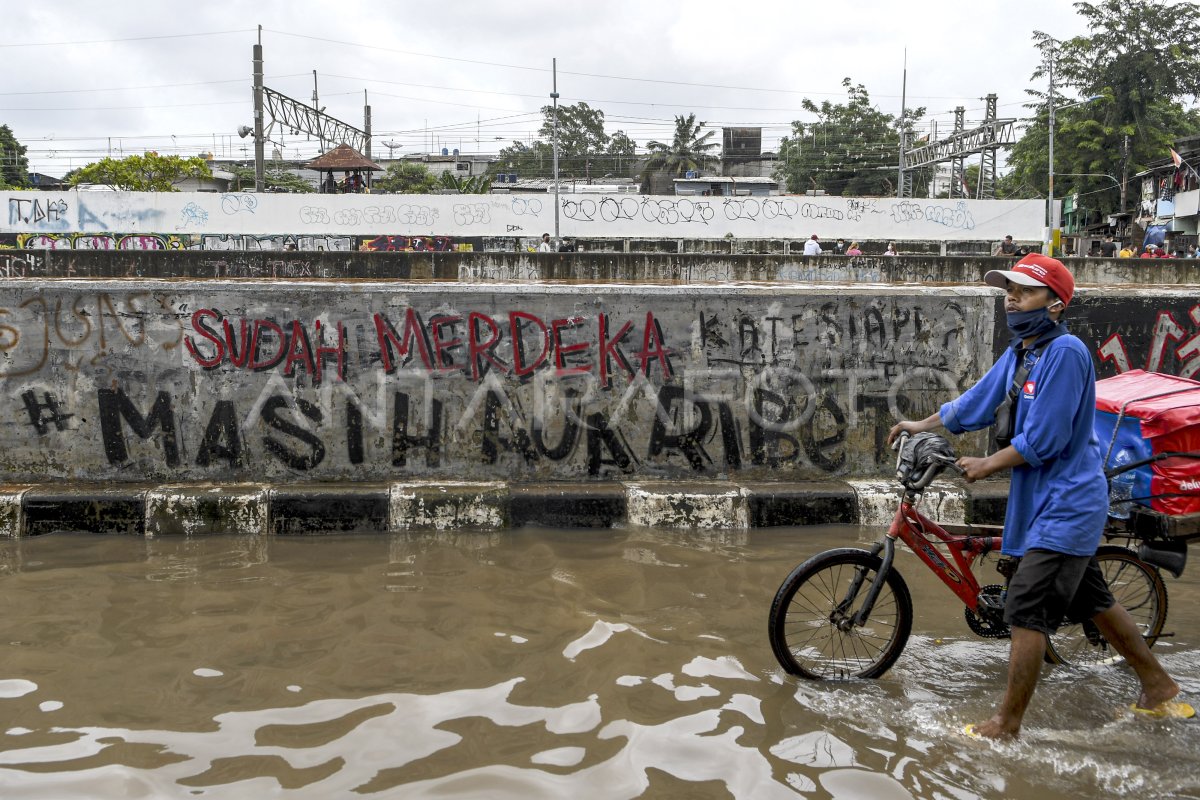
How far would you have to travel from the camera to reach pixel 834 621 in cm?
399

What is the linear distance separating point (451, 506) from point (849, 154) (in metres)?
59.1

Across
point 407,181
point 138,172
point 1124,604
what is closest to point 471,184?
point 407,181

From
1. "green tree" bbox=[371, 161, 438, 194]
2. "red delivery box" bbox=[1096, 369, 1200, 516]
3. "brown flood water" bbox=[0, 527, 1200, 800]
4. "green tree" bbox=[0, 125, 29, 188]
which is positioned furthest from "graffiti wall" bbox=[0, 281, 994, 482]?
"green tree" bbox=[0, 125, 29, 188]

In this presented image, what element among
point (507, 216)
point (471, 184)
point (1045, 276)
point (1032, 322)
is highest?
point (471, 184)

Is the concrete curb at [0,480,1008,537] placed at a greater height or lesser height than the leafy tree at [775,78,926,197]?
lesser

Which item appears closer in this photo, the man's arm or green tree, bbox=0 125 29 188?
the man's arm

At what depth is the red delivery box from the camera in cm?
391

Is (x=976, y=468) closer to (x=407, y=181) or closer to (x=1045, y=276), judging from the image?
(x=1045, y=276)

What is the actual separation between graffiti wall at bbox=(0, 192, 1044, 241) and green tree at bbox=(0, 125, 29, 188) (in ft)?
125

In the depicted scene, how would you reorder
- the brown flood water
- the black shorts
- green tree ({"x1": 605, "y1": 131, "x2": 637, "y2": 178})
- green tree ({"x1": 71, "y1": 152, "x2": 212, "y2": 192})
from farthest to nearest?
green tree ({"x1": 605, "y1": 131, "x2": 637, "y2": 178})
green tree ({"x1": 71, "y1": 152, "x2": 212, "y2": 192})
the black shorts
the brown flood water

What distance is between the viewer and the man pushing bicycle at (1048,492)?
10.9 feet

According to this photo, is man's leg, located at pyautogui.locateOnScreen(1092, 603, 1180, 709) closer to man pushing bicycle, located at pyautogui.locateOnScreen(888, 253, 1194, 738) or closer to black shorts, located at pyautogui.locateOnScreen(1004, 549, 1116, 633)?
man pushing bicycle, located at pyautogui.locateOnScreen(888, 253, 1194, 738)

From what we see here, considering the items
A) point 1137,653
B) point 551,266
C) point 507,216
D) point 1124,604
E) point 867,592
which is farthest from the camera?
point 507,216

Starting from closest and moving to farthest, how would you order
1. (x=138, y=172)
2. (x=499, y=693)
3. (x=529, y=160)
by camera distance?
(x=499, y=693), (x=138, y=172), (x=529, y=160)
